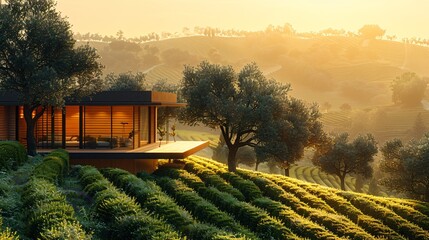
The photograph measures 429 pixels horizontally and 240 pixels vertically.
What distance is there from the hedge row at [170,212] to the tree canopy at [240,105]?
64.7 ft

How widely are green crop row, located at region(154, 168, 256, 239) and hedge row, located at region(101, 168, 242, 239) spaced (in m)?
1.01

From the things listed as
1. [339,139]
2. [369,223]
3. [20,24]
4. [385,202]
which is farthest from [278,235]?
[339,139]

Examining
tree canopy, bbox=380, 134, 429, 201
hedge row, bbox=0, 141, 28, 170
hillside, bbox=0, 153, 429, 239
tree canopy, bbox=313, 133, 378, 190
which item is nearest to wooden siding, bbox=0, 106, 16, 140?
hedge row, bbox=0, 141, 28, 170

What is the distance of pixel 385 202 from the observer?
3506 centimetres

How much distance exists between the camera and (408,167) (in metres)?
54.8

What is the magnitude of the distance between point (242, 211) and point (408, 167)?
37.0 meters

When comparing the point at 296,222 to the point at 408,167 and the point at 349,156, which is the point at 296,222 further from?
the point at 349,156

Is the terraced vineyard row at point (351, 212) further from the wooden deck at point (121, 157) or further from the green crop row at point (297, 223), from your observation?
the wooden deck at point (121, 157)

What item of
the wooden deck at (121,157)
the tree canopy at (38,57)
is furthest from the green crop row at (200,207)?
the tree canopy at (38,57)

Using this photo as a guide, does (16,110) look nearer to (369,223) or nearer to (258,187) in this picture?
(258,187)

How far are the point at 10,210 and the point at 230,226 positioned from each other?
837 cm

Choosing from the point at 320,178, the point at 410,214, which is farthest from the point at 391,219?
the point at 320,178

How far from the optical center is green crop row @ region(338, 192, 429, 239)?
1123 inches

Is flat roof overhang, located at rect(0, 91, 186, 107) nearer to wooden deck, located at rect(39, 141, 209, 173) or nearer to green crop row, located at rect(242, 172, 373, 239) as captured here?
wooden deck, located at rect(39, 141, 209, 173)
